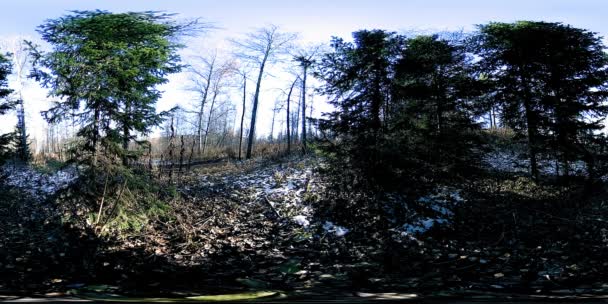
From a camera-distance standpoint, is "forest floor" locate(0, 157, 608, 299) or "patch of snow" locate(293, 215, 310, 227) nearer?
"forest floor" locate(0, 157, 608, 299)

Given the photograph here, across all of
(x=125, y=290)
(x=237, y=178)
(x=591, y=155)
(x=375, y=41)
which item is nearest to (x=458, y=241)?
(x=375, y=41)

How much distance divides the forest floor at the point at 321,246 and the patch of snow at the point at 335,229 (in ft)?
0.09

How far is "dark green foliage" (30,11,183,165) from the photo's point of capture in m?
8.68

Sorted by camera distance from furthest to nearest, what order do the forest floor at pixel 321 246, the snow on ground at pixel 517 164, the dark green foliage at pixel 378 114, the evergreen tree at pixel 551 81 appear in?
1. the snow on ground at pixel 517 164
2. the evergreen tree at pixel 551 81
3. the dark green foliage at pixel 378 114
4. the forest floor at pixel 321 246

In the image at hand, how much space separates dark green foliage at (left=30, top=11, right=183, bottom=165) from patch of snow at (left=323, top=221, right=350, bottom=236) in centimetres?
517

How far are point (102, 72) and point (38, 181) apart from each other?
26.9 ft

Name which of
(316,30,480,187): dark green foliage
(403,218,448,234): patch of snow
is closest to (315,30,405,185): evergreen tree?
(316,30,480,187): dark green foliage

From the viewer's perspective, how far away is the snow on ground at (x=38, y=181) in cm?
1284

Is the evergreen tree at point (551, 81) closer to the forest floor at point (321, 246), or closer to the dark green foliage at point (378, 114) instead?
the forest floor at point (321, 246)

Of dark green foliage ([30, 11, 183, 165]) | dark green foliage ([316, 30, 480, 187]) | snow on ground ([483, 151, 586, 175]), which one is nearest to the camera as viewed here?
dark green foliage ([30, 11, 183, 165])

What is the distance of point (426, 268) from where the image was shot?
288 inches

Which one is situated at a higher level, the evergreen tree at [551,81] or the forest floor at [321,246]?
the evergreen tree at [551,81]

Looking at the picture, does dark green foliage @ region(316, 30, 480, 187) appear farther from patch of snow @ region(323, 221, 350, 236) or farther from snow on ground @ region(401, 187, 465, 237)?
patch of snow @ region(323, 221, 350, 236)

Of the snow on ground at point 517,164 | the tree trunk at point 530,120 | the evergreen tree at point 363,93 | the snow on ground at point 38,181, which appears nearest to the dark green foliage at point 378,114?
the evergreen tree at point 363,93
